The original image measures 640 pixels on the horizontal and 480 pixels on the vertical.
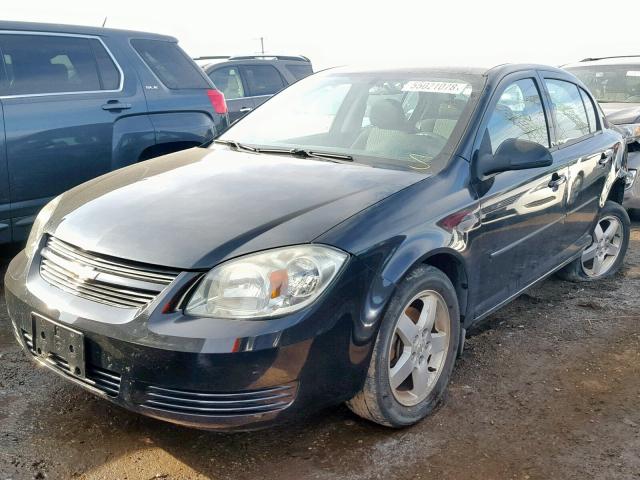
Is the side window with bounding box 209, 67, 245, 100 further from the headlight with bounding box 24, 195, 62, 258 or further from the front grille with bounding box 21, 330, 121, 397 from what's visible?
the front grille with bounding box 21, 330, 121, 397

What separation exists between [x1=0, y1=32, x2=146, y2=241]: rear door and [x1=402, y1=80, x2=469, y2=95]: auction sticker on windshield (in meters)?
2.35

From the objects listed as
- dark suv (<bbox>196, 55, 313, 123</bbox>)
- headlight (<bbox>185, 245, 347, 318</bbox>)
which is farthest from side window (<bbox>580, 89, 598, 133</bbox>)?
dark suv (<bbox>196, 55, 313, 123</bbox>)

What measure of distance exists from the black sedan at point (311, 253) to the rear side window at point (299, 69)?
6383mm

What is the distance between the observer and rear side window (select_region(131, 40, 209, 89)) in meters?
5.35

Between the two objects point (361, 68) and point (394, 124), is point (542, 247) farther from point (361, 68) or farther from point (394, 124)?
point (361, 68)

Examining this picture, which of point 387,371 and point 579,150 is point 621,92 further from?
point 387,371

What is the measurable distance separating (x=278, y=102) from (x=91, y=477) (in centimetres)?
243

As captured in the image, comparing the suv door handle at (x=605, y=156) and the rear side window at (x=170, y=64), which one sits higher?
the rear side window at (x=170, y=64)

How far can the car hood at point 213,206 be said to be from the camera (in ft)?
8.17

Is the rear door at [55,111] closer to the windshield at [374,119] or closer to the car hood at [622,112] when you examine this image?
the windshield at [374,119]

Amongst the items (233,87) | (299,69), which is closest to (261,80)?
(233,87)

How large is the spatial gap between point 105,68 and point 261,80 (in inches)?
189

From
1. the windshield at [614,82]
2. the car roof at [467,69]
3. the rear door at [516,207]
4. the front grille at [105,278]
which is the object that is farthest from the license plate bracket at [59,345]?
the windshield at [614,82]

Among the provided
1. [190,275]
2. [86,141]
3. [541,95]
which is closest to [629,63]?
[541,95]
